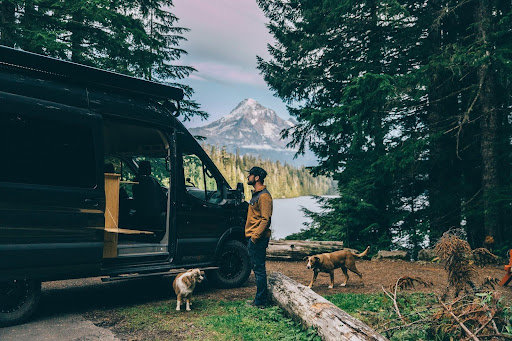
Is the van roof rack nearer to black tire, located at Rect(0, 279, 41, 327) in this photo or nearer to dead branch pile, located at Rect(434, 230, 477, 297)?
black tire, located at Rect(0, 279, 41, 327)

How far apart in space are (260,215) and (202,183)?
173 centimetres

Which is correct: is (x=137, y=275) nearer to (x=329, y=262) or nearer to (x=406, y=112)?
(x=329, y=262)

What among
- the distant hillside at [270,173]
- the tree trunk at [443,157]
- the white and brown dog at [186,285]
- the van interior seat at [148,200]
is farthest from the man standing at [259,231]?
the distant hillside at [270,173]

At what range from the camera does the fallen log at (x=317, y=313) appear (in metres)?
3.89

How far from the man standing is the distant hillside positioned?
57.5 meters

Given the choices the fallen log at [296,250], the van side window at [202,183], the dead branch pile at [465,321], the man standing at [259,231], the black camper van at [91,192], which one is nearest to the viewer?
the dead branch pile at [465,321]

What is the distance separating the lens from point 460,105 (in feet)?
40.8

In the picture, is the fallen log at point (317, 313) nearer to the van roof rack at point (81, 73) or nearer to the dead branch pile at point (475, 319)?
the dead branch pile at point (475, 319)

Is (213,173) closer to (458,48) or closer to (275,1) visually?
(458,48)

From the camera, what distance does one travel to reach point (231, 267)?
752 cm

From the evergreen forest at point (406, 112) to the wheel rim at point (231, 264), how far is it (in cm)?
543

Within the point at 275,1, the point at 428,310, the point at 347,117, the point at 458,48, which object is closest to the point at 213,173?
the point at 428,310

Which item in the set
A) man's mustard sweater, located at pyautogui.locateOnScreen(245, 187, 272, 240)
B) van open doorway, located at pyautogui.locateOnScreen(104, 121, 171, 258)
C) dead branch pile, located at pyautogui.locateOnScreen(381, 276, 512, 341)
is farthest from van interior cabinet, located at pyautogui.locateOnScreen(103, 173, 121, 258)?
dead branch pile, located at pyautogui.locateOnScreen(381, 276, 512, 341)

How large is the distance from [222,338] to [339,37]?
11525mm
